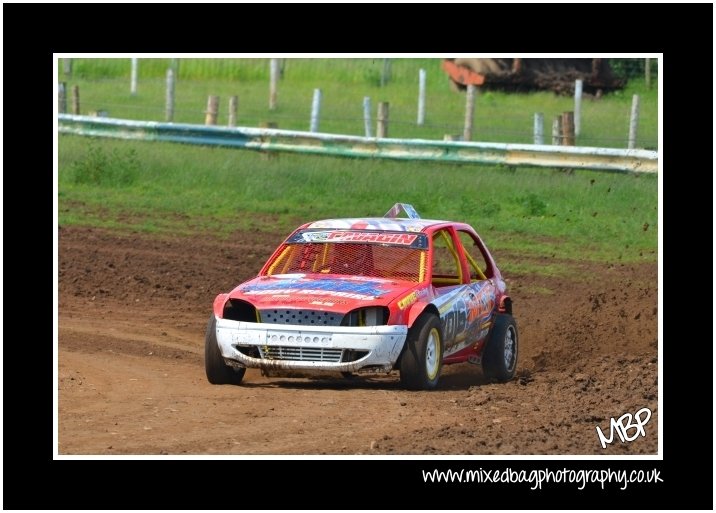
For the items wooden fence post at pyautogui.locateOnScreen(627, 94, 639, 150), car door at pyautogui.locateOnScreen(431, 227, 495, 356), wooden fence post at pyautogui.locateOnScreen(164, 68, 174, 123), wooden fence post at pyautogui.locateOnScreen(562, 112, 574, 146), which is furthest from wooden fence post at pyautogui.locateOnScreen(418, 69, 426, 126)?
car door at pyautogui.locateOnScreen(431, 227, 495, 356)

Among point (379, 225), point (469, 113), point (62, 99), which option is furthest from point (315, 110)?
point (379, 225)

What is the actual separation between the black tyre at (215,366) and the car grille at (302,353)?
45 centimetres

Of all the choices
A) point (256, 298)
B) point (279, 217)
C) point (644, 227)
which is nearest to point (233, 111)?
point (279, 217)

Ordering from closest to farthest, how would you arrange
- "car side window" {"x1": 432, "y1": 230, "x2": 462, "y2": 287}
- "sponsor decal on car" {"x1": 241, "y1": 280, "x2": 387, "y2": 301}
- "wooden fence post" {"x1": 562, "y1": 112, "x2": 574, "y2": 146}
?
"sponsor decal on car" {"x1": 241, "y1": 280, "x2": 387, "y2": 301} < "car side window" {"x1": 432, "y1": 230, "x2": 462, "y2": 287} < "wooden fence post" {"x1": 562, "y1": 112, "x2": 574, "y2": 146}

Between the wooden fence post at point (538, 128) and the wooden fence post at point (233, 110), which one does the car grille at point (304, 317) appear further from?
the wooden fence post at point (233, 110)

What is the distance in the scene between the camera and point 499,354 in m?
12.3

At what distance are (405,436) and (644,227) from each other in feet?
34.5

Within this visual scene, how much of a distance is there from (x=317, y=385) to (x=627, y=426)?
2766mm

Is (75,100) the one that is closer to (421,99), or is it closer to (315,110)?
(315,110)

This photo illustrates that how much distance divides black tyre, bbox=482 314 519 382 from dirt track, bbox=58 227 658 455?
0.80 feet

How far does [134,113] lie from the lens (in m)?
26.3

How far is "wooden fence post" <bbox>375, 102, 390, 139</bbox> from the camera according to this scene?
2375 cm

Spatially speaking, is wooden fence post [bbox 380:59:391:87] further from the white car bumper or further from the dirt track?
the white car bumper

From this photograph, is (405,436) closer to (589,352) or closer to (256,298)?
(256,298)
